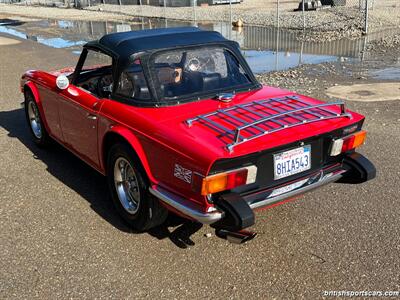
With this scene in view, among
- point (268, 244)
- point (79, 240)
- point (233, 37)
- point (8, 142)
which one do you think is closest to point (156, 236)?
point (79, 240)

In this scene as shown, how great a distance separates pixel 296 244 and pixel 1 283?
7.37 feet

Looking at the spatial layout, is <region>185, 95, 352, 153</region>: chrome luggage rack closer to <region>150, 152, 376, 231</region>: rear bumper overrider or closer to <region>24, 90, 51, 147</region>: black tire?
<region>150, 152, 376, 231</region>: rear bumper overrider

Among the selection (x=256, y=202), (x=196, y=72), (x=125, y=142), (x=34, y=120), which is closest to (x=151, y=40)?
(x=196, y=72)

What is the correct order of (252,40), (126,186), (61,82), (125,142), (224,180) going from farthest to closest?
(252,40) < (61,82) < (126,186) < (125,142) < (224,180)

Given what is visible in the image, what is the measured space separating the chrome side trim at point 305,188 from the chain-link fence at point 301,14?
1302cm

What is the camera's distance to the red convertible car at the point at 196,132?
122 inches

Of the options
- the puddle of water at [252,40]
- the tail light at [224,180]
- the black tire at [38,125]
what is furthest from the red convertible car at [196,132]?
the puddle of water at [252,40]

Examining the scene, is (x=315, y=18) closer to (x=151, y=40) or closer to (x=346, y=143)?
(x=151, y=40)

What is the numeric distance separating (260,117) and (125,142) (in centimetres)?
112

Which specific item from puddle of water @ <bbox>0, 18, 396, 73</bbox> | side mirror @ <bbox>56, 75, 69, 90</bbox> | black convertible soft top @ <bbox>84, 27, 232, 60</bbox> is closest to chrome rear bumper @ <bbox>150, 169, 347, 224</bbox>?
black convertible soft top @ <bbox>84, 27, 232, 60</bbox>

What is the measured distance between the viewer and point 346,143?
362 cm

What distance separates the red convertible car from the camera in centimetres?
309

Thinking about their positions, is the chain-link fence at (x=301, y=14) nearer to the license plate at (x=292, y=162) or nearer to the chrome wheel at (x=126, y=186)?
the license plate at (x=292, y=162)

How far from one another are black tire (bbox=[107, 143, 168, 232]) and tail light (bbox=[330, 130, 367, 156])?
4.63 ft
